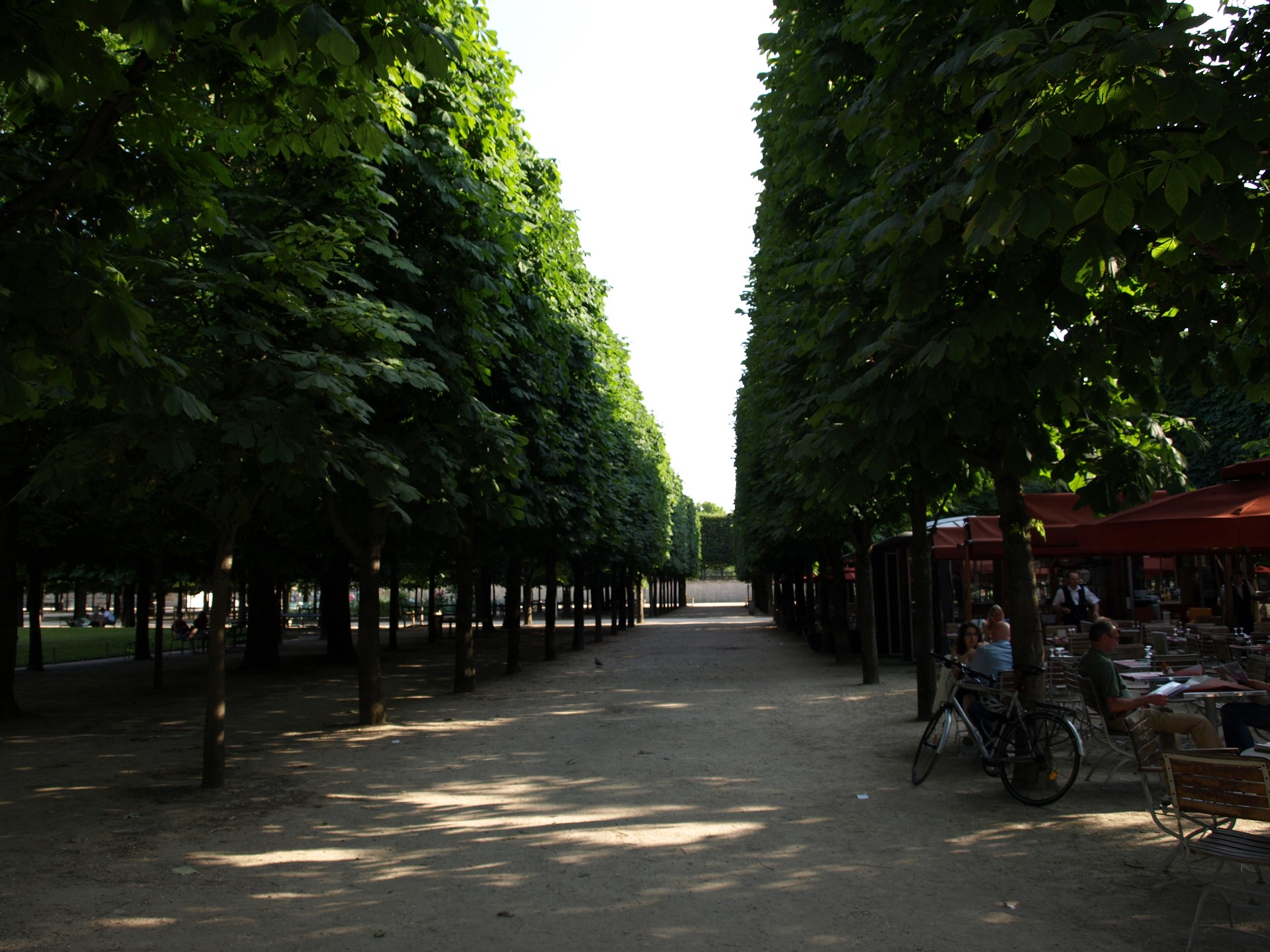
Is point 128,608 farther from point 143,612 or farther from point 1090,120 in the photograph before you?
point 1090,120

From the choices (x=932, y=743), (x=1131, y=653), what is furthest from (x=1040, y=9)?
(x=1131, y=653)

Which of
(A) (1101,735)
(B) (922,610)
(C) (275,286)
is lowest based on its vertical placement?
(A) (1101,735)

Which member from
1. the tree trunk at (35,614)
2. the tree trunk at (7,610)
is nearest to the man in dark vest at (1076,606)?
the tree trunk at (7,610)

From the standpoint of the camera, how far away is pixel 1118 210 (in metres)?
3.83

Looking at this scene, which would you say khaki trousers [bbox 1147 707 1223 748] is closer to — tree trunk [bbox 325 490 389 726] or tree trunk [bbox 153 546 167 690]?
tree trunk [bbox 325 490 389 726]

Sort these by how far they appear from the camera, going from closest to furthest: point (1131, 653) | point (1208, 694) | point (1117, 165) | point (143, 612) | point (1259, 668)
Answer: point (1117, 165) → point (1208, 694) → point (1259, 668) → point (1131, 653) → point (143, 612)

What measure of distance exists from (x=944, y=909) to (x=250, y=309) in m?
8.14

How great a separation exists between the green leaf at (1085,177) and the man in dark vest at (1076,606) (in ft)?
44.5

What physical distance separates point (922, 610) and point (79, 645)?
132 ft

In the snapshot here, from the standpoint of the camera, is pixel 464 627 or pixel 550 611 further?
pixel 550 611

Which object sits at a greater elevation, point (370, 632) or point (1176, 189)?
point (1176, 189)

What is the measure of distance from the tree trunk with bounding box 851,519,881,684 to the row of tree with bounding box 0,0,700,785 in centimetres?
584

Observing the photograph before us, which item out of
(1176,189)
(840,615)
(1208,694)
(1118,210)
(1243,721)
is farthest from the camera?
(840,615)

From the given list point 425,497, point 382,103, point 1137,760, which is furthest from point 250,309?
point 1137,760
